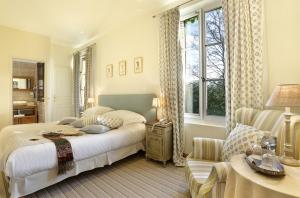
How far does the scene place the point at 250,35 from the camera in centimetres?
231

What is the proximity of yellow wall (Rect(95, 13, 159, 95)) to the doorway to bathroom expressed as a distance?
9.03 feet

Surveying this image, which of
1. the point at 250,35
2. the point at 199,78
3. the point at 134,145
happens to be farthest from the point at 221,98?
the point at 134,145

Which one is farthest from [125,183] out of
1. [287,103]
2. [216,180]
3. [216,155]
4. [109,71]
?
[109,71]

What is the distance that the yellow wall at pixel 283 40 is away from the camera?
2.08 metres

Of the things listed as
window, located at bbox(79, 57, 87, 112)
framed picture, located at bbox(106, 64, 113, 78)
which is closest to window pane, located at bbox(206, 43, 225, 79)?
framed picture, located at bbox(106, 64, 113, 78)

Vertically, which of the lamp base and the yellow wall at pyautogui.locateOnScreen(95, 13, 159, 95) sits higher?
the yellow wall at pyautogui.locateOnScreen(95, 13, 159, 95)

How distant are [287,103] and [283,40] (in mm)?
1182

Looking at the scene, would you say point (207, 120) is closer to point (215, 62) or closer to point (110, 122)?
point (215, 62)

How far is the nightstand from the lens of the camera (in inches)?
118

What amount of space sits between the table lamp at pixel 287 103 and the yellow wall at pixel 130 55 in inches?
92.1

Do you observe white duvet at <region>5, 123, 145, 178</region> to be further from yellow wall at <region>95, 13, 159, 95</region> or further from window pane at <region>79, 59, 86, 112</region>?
window pane at <region>79, 59, 86, 112</region>

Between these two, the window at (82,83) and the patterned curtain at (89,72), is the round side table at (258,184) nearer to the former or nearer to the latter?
the patterned curtain at (89,72)

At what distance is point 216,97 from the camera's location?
3.00 m

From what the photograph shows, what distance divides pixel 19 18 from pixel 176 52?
386 cm
